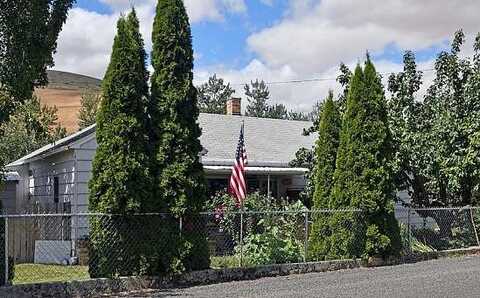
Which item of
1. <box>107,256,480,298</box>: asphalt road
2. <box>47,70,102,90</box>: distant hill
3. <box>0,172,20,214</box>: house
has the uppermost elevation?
<box>47,70,102,90</box>: distant hill

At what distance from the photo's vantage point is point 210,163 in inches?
859

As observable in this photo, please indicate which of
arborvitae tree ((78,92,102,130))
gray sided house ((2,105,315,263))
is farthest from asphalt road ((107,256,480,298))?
arborvitae tree ((78,92,102,130))

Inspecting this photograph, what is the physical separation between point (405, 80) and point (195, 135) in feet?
33.0

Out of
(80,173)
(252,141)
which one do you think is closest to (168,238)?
(80,173)

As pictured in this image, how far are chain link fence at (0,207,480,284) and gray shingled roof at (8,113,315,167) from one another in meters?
3.52

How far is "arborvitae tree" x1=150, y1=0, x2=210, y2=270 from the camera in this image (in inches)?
493

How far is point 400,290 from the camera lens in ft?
37.4

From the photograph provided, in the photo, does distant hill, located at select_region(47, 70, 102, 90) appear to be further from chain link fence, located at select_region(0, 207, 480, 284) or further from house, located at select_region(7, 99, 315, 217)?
chain link fence, located at select_region(0, 207, 480, 284)

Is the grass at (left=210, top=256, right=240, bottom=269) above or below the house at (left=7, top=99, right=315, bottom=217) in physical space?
below

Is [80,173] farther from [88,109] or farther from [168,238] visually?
[88,109]

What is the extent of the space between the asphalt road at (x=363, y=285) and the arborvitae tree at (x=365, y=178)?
0.84m

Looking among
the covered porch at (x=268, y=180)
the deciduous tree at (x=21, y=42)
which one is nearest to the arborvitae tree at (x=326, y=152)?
the covered porch at (x=268, y=180)

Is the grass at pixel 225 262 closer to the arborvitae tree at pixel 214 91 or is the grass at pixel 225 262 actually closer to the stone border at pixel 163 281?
the stone border at pixel 163 281

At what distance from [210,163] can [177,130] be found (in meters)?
9.12
